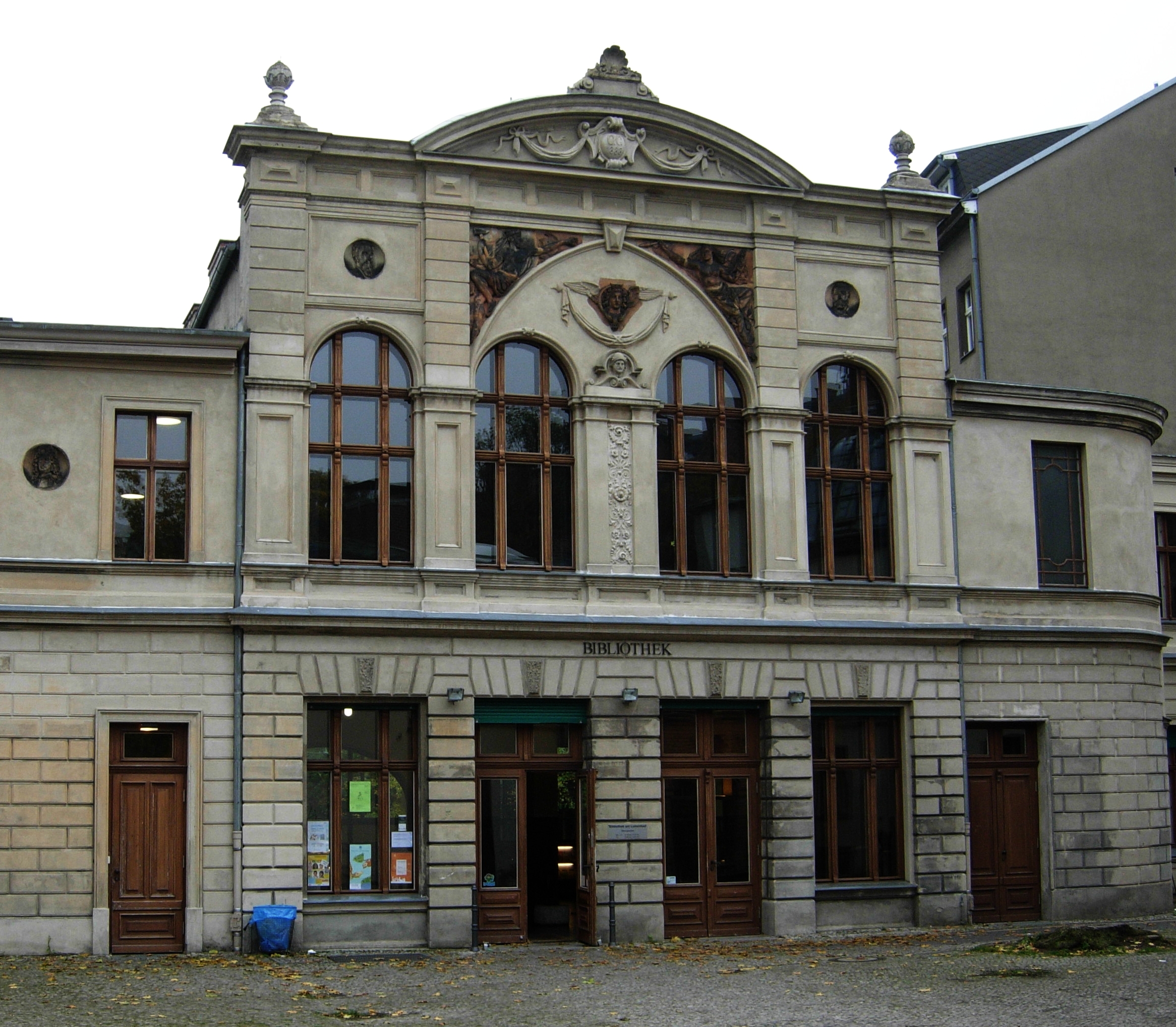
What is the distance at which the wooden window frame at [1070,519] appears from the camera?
27016 millimetres

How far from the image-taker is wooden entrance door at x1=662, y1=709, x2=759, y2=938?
24.2 meters

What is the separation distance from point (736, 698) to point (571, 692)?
2.69 meters

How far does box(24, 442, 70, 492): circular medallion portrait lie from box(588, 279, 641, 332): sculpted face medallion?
826cm

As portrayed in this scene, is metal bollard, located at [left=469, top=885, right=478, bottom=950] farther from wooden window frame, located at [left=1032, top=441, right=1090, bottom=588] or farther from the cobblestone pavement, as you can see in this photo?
wooden window frame, located at [left=1032, top=441, right=1090, bottom=588]

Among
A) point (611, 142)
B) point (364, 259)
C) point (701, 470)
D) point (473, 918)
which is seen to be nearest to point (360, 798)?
point (473, 918)

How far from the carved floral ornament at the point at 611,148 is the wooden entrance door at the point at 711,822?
28.5 feet

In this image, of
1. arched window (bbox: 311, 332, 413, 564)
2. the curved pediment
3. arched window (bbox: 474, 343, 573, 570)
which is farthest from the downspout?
arched window (bbox: 311, 332, 413, 564)

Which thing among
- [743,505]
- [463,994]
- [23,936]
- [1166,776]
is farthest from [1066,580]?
[23,936]

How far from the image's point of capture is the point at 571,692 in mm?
23859

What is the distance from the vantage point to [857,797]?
25500 millimetres

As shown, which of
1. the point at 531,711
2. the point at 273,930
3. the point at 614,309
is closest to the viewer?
the point at 273,930

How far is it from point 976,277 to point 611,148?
12.6 meters

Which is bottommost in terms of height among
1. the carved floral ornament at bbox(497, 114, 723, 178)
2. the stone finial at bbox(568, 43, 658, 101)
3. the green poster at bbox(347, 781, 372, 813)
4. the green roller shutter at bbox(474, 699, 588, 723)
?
the green poster at bbox(347, 781, 372, 813)

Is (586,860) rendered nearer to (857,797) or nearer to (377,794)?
(377,794)
